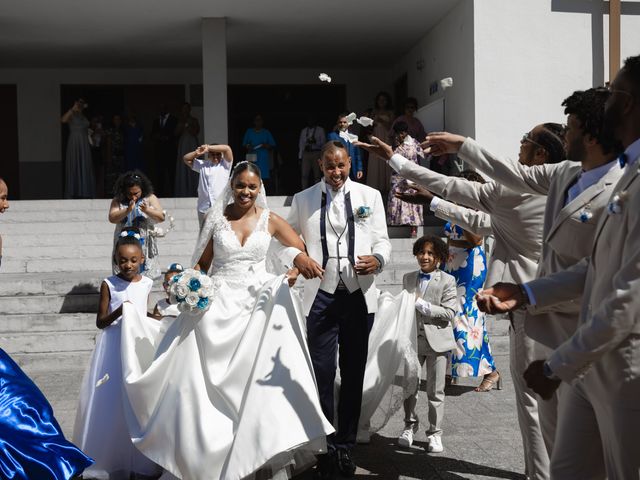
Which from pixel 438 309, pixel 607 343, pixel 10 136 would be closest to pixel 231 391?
pixel 438 309

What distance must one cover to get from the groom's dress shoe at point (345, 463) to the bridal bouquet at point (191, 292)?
143 centimetres

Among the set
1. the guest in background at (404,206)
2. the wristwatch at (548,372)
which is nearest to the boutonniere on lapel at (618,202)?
the wristwatch at (548,372)

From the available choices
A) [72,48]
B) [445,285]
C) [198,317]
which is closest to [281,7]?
[72,48]

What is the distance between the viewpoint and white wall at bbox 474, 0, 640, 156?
1419 centimetres

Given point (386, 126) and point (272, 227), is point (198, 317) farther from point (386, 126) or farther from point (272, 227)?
point (386, 126)

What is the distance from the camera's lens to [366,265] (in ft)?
18.4

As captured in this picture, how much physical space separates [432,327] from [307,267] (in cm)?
167

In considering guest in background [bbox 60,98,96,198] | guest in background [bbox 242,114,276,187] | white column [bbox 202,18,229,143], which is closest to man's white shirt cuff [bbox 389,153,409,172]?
white column [bbox 202,18,229,143]

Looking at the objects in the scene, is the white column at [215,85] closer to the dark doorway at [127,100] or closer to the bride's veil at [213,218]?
the dark doorway at [127,100]

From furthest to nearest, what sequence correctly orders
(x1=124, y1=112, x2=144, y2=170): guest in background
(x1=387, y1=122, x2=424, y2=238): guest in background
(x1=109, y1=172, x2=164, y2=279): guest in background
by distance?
(x1=124, y1=112, x2=144, y2=170): guest in background < (x1=387, y1=122, x2=424, y2=238): guest in background < (x1=109, y1=172, x2=164, y2=279): guest in background

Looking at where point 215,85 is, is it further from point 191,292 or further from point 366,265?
point 191,292

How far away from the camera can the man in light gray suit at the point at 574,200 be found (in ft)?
11.8

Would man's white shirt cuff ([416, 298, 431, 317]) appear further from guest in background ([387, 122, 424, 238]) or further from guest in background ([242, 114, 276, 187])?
guest in background ([242, 114, 276, 187])

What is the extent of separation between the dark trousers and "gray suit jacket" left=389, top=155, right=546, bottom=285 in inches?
46.7
